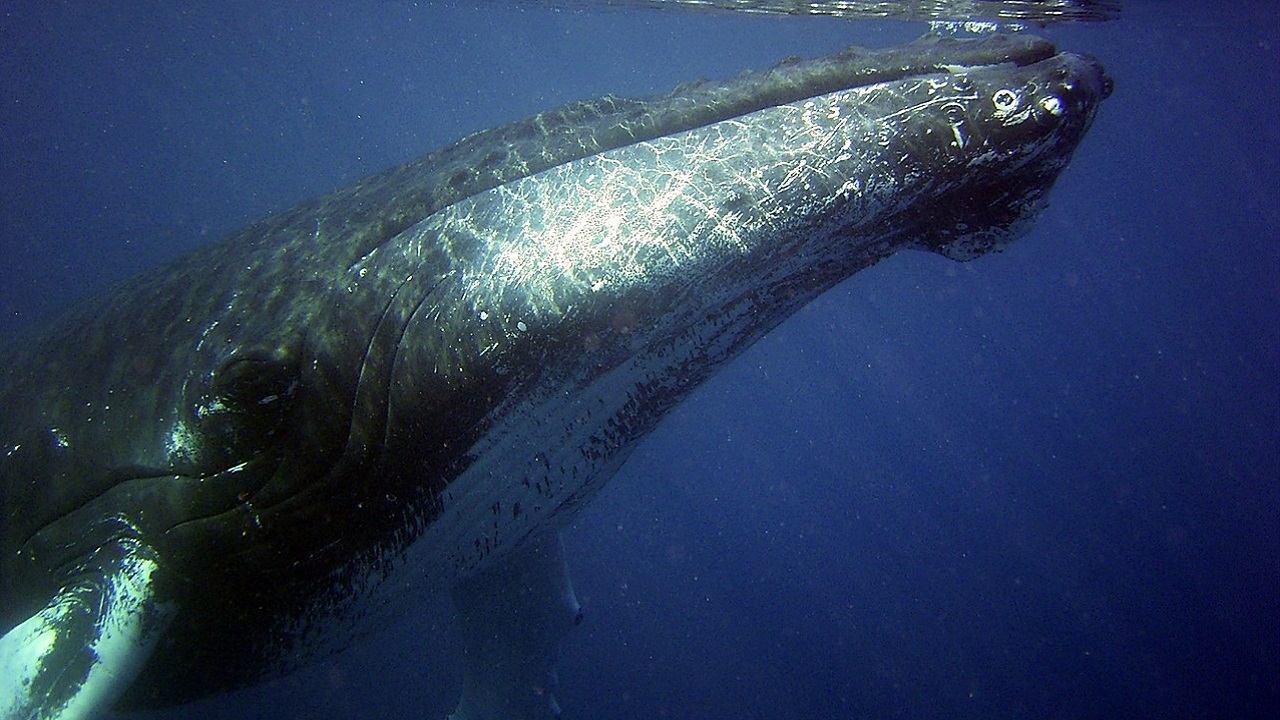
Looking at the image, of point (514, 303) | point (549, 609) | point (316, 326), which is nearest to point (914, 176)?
point (514, 303)

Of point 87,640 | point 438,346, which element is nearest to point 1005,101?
point 438,346

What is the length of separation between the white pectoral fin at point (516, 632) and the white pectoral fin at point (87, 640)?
304cm

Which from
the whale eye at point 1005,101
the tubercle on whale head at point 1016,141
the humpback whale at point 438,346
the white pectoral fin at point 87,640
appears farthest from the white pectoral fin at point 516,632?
the whale eye at point 1005,101

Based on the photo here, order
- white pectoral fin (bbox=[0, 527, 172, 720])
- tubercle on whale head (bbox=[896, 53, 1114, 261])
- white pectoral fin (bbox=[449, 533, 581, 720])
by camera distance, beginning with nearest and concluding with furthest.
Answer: white pectoral fin (bbox=[0, 527, 172, 720]), tubercle on whale head (bbox=[896, 53, 1114, 261]), white pectoral fin (bbox=[449, 533, 581, 720])

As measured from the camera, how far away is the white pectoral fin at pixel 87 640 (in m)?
2.82

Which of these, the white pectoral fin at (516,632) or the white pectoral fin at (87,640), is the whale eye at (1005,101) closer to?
the white pectoral fin at (87,640)

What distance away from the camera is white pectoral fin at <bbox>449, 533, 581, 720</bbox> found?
20.2 ft

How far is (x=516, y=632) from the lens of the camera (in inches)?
255

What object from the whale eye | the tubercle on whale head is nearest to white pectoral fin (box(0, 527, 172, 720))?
the tubercle on whale head

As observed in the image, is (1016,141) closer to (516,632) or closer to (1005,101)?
(1005,101)

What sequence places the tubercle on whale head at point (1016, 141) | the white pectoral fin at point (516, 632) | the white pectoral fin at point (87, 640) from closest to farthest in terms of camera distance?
the white pectoral fin at point (87, 640) < the tubercle on whale head at point (1016, 141) < the white pectoral fin at point (516, 632)

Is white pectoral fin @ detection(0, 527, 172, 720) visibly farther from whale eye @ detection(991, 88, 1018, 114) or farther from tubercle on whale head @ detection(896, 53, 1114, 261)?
whale eye @ detection(991, 88, 1018, 114)

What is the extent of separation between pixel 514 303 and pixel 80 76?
89.9 metres

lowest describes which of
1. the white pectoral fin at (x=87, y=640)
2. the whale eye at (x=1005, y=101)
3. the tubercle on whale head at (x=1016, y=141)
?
the tubercle on whale head at (x=1016, y=141)
